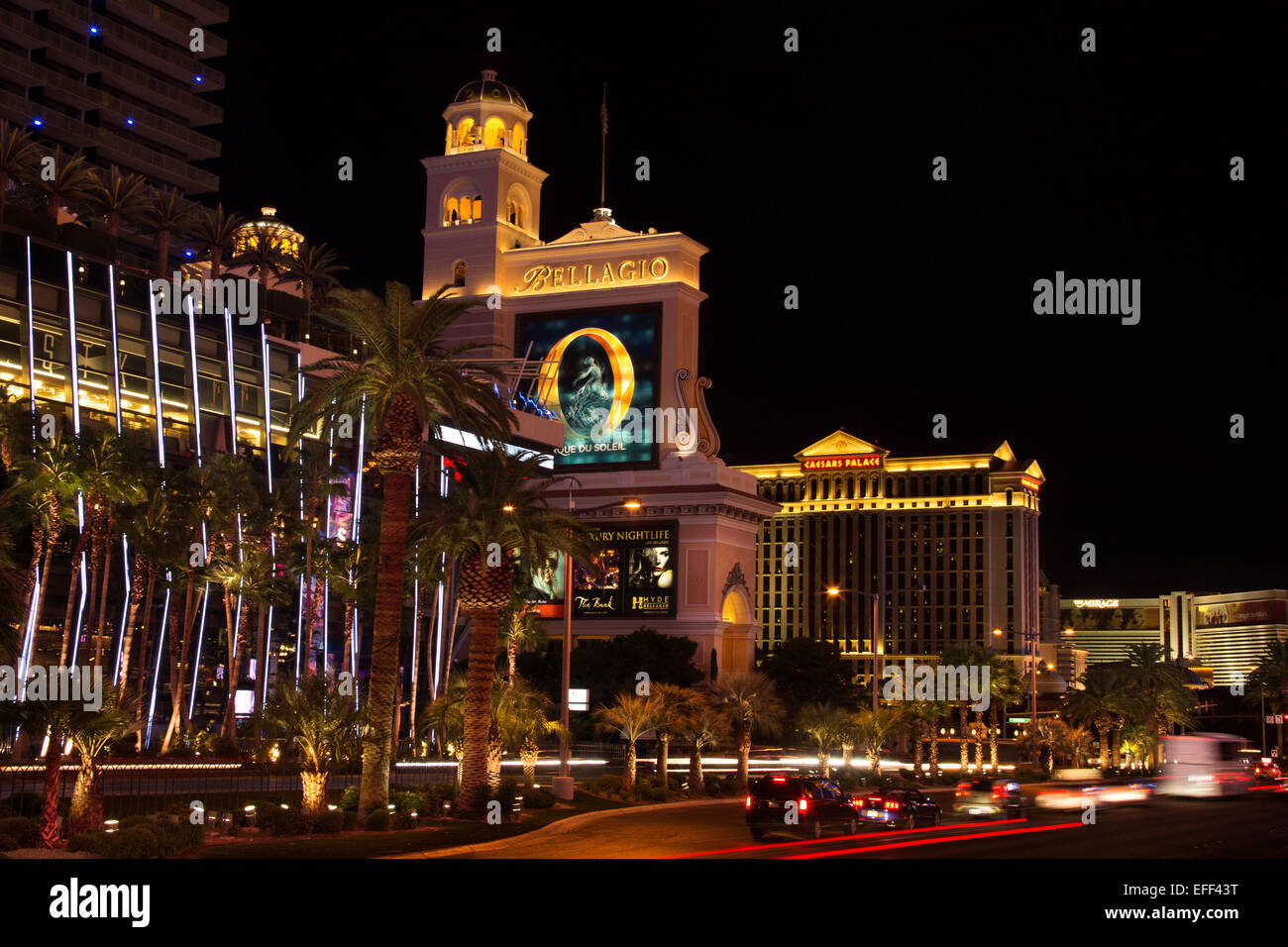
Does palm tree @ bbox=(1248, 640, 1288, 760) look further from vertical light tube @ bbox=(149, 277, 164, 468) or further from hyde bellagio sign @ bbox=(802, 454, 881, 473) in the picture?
vertical light tube @ bbox=(149, 277, 164, 468)

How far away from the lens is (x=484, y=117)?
398 feet

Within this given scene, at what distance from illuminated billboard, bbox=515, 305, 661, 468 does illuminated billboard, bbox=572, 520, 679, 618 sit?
660cm

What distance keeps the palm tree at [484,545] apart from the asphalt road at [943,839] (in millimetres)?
4100

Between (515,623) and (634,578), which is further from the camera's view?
(634,578)

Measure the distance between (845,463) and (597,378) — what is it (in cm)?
7776

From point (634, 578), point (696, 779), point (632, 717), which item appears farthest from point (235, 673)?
point (634, 578)

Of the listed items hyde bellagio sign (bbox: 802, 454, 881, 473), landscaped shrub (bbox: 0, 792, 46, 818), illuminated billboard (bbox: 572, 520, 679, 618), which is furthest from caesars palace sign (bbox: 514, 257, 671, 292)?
landscaped shrub (bbox: 0, 792, 46, 818)

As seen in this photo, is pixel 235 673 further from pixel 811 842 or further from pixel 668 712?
pixel 811 842

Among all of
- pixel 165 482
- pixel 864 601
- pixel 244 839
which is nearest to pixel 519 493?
pixel 244 839

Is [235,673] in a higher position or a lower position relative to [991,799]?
higher

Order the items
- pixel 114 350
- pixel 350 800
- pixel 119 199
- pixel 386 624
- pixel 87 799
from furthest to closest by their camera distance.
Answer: pixel 119 199 → pixel 114 350 → pixel 386 624 → pixel 350 800 → pixel 87 799

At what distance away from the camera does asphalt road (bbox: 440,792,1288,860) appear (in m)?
30.7

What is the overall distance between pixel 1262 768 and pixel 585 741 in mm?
39390

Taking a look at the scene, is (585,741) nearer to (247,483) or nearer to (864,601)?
(247,483)
